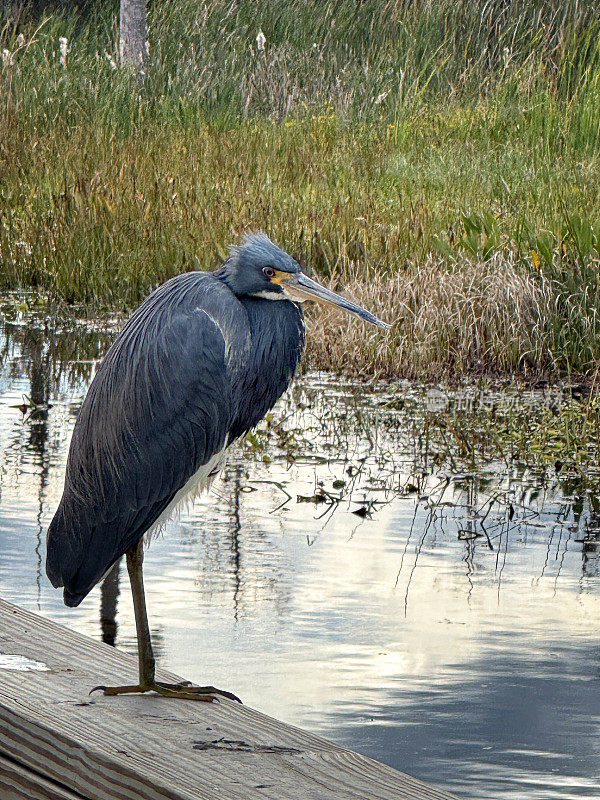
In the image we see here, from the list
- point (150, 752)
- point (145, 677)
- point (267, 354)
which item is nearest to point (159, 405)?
point (267, 354)

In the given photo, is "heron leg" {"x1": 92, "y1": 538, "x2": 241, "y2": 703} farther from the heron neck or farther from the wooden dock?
the heron neck

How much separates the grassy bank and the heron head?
206 inches

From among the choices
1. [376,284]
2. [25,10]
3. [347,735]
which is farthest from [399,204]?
[25,10]

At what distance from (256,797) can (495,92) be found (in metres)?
13.8

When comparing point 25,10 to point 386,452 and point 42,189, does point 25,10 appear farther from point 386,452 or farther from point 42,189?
point 386,452

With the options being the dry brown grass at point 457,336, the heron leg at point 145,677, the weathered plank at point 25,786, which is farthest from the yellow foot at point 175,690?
the dry brown grass at point 457,336

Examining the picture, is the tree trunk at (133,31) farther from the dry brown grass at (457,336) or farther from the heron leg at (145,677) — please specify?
the heron leg at (145,677)

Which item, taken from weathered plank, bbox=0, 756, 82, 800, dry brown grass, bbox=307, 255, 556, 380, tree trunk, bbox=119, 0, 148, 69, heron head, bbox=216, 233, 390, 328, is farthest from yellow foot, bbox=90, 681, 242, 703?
tree trunk, bbox=119, 0, 148, 69

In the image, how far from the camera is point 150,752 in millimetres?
1761

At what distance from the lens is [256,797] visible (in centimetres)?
162

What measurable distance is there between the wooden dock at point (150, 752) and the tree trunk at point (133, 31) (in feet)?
52.4

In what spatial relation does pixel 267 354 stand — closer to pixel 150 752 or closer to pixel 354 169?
pixel 150 752

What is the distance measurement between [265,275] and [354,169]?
9.61 m

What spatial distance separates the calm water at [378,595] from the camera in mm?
3701
